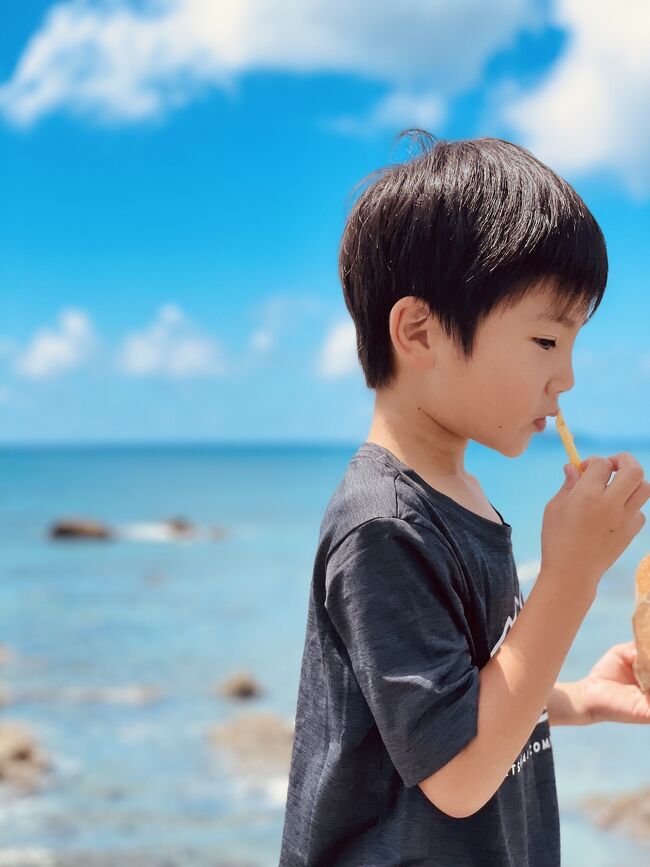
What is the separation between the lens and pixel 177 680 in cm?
743

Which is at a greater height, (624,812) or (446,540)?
(624,812)

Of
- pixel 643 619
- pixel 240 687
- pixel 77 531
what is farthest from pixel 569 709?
pixel 77 531

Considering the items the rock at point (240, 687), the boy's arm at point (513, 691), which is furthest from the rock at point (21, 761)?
the boy's arm at point (513, 691)

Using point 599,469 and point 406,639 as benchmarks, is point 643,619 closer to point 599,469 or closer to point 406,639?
point 599,469

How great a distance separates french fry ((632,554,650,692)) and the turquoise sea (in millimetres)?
155

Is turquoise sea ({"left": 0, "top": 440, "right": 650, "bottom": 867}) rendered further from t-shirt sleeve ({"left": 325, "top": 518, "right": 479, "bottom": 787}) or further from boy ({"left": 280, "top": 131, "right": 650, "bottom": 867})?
t-shirt sleeve ({"left": 325, "top": 518, "right": 479, "bottom": 787})

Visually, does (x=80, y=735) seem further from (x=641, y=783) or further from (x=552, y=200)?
(x=552, y=200)

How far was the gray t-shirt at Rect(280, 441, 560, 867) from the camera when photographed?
38.9 inches

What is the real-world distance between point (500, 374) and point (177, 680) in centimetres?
673

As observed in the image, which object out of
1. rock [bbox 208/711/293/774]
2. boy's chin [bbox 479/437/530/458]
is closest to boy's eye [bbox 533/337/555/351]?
boy's chin [bbox 479/437/530/458]

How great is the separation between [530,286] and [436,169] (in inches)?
6.8

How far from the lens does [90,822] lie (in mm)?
4727

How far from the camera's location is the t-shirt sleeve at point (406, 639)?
3.20 ft

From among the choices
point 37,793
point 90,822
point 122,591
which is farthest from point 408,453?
point 122,591
